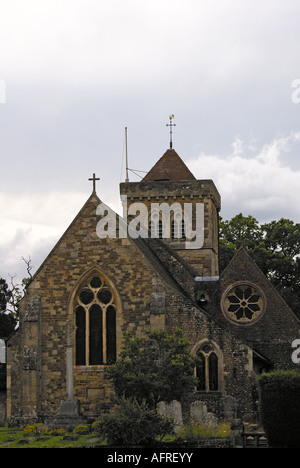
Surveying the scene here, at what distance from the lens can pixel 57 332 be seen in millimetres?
30422

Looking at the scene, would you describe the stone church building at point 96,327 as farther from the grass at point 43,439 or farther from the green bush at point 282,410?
the green bush at point 282,410

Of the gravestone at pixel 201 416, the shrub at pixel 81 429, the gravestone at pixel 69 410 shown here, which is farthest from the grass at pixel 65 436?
the gravestone at pixel 69 410

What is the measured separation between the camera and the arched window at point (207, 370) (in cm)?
2948

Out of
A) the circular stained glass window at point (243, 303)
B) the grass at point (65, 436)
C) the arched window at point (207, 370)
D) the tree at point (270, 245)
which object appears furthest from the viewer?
the tree at point (270, 245)

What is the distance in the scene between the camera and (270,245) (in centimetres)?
6425

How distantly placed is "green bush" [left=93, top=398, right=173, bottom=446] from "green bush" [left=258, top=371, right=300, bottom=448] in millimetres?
3111

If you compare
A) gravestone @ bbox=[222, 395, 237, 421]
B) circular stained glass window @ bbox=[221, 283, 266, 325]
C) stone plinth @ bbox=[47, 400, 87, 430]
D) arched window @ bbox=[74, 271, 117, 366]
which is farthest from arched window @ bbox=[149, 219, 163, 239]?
gravestone @ bbox=[222, 395, 237, 421]

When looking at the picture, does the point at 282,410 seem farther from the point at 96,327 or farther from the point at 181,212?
the point at 181,212

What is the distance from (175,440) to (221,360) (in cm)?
896

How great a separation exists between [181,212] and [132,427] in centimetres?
2898

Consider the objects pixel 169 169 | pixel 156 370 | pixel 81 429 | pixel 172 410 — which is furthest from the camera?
pixel 169 169

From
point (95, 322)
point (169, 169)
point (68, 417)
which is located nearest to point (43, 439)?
point (68, 417)

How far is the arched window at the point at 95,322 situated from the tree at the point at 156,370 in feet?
6.93
